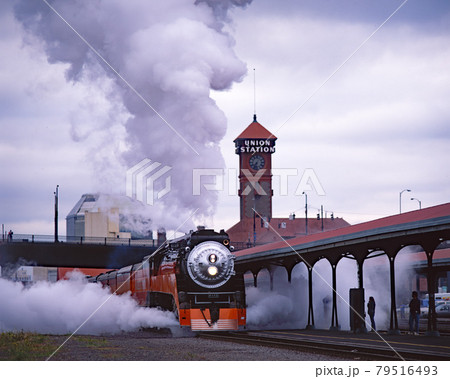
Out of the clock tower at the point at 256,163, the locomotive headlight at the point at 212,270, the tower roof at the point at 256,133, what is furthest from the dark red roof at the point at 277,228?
the locomotive headlight at the point at 212,270

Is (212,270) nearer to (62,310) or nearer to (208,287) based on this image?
(208,287)

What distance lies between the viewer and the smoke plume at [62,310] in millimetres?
35375

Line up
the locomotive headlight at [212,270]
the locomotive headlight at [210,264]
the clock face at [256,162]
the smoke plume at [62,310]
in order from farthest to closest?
the clock face at [256,162], the smoke plume at [62,310], the locomotive headlight at [212,270], the locomotive headlight at [210,264]

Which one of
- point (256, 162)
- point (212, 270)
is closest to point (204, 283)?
point (212, 270)

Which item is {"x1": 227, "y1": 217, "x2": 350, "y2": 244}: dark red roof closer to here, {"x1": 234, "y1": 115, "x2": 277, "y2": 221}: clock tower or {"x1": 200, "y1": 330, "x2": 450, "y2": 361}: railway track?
{"x1": 234, "y1": 115, "x2": 277, "y2": 221}: clock tower

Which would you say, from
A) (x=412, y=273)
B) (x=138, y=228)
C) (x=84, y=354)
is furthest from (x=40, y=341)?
(x=412, y=273)

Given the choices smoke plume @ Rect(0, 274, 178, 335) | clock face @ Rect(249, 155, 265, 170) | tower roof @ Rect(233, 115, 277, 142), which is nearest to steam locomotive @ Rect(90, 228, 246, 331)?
smoke plume @ Rect(0, 274, 178, 335)

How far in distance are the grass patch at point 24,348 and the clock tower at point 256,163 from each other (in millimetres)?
121259

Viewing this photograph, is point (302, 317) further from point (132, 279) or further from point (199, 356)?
point (199, 356)

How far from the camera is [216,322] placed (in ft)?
99.3

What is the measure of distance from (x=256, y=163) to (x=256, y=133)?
22.5 feet

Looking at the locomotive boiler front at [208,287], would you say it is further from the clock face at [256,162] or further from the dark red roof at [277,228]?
the clock face at [256,162]

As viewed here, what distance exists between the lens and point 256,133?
159m

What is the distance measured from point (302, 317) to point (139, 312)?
10.1m
